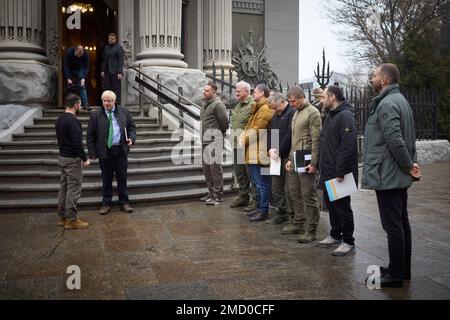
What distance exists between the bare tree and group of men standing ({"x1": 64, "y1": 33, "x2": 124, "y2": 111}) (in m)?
17.1

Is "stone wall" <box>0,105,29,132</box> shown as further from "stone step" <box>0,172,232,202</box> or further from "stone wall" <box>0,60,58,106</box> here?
"stone step" <box>0,172,232,202</box>

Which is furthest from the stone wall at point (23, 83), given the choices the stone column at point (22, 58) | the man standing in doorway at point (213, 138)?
the man standing in doorway at point (213, 138)

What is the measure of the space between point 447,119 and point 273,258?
1336 centimetres

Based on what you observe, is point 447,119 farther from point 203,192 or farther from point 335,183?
point 335,183

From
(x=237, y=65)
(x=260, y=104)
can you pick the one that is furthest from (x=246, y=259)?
(x=237, y=65)

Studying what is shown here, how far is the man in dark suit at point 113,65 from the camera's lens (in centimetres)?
1127

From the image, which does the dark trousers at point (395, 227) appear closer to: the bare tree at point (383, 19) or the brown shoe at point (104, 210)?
the brown shoe at point (104, 210)

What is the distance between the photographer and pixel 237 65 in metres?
17.1

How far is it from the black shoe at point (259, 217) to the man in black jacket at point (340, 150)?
1.71m

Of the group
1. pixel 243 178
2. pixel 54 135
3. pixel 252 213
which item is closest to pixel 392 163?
pixel 252 213

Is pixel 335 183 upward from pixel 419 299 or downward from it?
upward

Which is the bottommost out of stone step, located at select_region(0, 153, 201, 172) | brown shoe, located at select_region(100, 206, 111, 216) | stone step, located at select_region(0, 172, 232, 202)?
brown shoe, located at select_region(100, 206, 111, 216)

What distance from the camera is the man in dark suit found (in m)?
11.3

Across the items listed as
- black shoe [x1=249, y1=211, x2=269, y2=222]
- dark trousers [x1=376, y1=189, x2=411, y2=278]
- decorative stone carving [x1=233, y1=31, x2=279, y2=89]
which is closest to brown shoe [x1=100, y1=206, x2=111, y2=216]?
black shoe [x1=249, y1=211, x2=269, y2=222]
